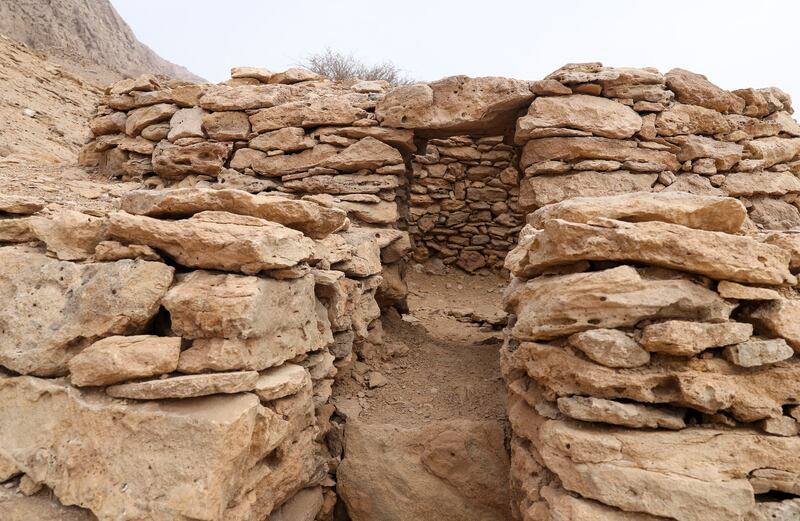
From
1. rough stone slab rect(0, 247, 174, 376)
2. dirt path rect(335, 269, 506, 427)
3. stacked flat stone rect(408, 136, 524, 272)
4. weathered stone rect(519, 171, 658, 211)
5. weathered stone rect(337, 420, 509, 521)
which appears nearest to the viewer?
rough stone slab rect(0, 247, 174, 376)

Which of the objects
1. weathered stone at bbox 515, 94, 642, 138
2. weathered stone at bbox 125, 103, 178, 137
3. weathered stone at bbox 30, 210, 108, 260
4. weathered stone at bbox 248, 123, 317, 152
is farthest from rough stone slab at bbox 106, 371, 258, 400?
weathered stone at bbox 125, 103, 178, 137

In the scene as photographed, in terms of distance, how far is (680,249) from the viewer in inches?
79.3

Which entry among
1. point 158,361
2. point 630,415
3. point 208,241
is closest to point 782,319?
point 630,415

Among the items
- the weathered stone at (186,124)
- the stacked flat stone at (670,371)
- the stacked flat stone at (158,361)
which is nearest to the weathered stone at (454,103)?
the weathered stone at (186,124)

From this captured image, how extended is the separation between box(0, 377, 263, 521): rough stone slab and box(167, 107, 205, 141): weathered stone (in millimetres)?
3287

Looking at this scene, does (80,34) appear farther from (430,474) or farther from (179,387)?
(430,474)

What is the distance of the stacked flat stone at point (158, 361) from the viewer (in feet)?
6.51

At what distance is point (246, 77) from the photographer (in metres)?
5.18

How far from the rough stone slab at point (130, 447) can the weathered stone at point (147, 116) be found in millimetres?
3612

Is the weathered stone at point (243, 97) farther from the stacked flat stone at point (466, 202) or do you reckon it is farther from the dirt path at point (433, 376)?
the stacked flat stone at point (466, 202)

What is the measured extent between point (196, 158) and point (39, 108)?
15.5 feet

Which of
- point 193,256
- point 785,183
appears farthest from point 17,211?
point 785,183

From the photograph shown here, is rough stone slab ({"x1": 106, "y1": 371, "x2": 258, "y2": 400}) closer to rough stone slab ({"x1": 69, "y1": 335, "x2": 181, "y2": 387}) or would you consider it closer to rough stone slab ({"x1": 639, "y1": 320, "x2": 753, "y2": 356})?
rough stone slab ({"x1": 69, "y1": 335, "x2": 181, "y2": 387})

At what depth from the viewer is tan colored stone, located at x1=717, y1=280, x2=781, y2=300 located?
78.7 inches
